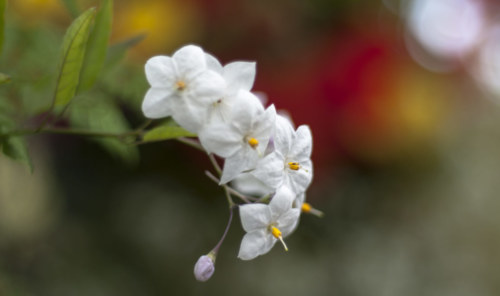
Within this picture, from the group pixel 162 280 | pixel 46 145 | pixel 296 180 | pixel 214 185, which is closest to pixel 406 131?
pixel 214 185

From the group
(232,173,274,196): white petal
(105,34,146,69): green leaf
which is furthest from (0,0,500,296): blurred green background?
(232,173,274,196): white petal

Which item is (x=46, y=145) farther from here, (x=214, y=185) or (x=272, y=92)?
(x=272, y=92)

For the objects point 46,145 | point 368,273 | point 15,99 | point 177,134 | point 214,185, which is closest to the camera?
point 177,134

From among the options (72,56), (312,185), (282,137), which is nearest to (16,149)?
(72,56)

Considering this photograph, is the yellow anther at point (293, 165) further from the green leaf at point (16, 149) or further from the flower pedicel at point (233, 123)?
the green leaf at point (16, 149)

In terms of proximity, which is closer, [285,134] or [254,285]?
[285,134]

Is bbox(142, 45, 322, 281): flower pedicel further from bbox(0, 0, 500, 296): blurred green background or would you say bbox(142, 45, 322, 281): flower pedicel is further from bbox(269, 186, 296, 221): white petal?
bbox(0, 0, 500, 296): blurred green background

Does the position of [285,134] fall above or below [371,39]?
above
